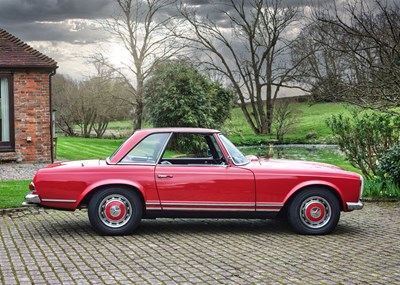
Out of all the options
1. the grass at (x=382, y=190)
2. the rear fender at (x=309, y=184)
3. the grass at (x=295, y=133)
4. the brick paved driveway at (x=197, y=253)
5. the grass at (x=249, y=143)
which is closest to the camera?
the brick paved driveway at (x=197, y=253)

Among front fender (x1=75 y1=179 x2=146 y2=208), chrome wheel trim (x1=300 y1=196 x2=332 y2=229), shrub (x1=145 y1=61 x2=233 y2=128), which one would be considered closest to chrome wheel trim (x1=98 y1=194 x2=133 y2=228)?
front fender (x1=75 y1=179 x2=146 y2=208)

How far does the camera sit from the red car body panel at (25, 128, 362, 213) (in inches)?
340

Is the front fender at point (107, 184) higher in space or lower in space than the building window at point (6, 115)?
lower

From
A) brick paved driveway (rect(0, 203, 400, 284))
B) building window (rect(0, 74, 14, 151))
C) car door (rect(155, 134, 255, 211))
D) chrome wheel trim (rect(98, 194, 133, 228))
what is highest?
building window (rect(0, 74, 14, 151))

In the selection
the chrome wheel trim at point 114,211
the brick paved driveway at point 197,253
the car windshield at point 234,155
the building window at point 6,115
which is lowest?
the brick paved driveway at point 197,253

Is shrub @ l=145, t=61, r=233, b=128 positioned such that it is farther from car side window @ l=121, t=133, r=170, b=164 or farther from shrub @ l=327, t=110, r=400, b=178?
car side window @ l=121, t=133, r=170, b=164

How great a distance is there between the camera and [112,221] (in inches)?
340

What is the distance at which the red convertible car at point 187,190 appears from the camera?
8633mm

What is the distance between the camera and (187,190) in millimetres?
8672

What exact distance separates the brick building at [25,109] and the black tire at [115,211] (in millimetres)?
12763

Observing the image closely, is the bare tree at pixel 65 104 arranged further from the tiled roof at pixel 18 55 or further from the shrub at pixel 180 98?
the tiled roof at pixel 18 55

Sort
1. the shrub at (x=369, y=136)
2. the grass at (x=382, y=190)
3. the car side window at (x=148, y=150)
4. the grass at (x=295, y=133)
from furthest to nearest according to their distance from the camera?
1. the grass at (x=295, y=133)
2. the shrub at (x=369, y=136)
3. the grass at (x=382, y=190)
4. the car side window at (x=148, y=150)

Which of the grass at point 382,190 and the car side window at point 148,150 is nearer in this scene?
the car side window at point 148,150

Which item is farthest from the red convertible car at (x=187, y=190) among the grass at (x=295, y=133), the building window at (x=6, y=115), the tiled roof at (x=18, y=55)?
the grass at (x=295, y=133)
